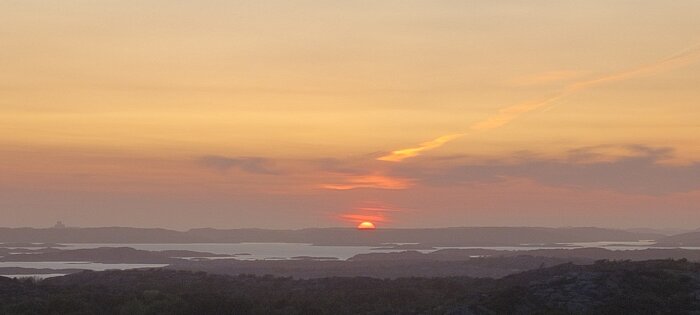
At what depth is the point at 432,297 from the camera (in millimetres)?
50844

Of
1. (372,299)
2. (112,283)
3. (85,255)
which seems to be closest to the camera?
(372,299)

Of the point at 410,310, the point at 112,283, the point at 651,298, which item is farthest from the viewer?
the point at 112,283

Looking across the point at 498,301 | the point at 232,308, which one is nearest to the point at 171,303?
the point at 232,308

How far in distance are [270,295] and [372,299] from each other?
7068 mm

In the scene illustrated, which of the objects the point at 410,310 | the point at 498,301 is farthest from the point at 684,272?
the point at 410,310

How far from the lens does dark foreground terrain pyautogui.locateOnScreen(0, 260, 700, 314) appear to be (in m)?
37.6

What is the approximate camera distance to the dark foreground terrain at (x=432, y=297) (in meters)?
37.6

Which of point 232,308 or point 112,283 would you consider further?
point 112,283

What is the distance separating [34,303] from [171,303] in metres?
6.69

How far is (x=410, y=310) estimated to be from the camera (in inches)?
1602

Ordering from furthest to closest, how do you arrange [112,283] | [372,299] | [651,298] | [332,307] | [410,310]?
1. [112,283]
2. [372,299]
3. [332,307]
4. [410,310]
5. [651,298]

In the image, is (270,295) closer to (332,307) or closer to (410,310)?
(332,307)

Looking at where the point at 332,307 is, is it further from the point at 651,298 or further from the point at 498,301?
the point at 651,298

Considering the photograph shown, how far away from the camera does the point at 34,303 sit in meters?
42.1
